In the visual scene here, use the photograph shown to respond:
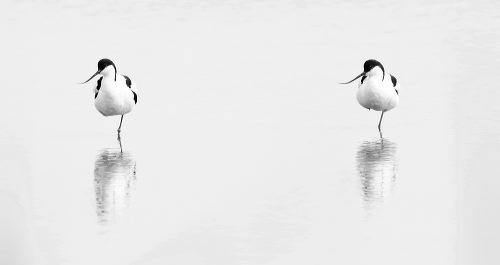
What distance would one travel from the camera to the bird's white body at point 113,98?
15.2 meters

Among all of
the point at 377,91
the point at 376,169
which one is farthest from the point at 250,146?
the point at 377,91

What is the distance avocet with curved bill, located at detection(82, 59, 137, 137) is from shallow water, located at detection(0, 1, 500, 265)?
244 millimetres

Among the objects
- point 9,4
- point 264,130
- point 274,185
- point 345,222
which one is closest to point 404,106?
point 264,130

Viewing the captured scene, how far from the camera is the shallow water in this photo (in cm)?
1035

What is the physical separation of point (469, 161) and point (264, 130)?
8.88 ft

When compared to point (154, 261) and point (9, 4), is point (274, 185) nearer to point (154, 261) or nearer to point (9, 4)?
point (154, 261)

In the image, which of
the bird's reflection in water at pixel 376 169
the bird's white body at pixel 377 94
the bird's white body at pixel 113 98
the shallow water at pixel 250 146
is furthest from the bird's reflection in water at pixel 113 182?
the bird's white body at pixel 377 94

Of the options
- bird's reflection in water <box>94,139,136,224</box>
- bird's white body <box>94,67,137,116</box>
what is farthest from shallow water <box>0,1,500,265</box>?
bird's white body <box>94,67,137,116</box>

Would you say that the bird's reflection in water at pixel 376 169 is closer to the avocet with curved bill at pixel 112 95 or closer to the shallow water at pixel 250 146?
the shallow water at pixel 250 146

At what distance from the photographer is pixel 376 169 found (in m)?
13.0

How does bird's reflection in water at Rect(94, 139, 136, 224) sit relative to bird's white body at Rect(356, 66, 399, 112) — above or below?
below

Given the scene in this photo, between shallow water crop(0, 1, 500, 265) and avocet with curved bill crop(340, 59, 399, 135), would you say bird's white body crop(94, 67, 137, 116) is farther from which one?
avocet with curved bill crop(340, 59, 399, 135)

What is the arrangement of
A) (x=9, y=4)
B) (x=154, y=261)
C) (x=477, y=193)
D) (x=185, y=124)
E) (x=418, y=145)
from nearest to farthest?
1. (x=154, y=261)
2. (x=477, y=193)
3. (x=418, y=145)
4. (x=185, y=124)
5. (x=9, y=4)

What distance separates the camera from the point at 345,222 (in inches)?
430
